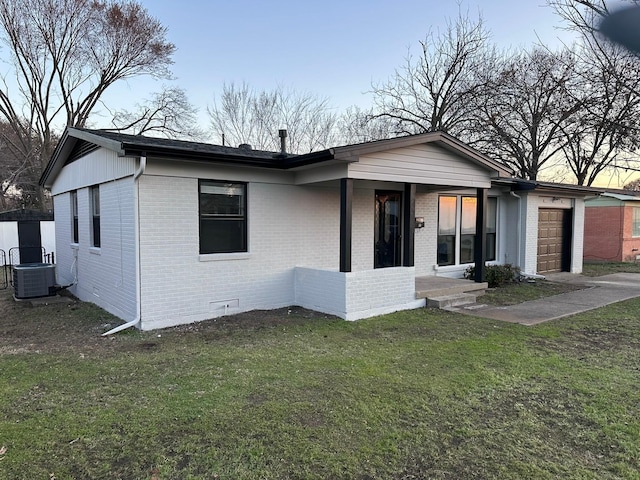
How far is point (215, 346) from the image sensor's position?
600cm

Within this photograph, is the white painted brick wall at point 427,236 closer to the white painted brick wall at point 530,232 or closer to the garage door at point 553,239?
the white painted brick wall at point 530,232

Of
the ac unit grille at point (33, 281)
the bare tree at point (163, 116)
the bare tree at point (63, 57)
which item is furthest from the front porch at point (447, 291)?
the bare tree at point (63, 57)

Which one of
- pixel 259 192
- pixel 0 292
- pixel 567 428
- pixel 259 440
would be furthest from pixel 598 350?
pixel 0 292

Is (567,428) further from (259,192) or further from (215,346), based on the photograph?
(259,192)

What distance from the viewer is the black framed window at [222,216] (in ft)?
25.0

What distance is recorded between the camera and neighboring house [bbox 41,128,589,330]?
278 inches

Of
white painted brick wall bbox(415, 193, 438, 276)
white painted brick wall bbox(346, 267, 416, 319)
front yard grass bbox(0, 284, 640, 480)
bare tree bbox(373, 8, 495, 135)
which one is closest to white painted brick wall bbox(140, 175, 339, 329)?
front yard grass bbox(0, 284, 640, 480)

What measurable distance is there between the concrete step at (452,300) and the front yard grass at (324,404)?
5.85 feet

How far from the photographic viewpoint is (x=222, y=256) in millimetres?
7746

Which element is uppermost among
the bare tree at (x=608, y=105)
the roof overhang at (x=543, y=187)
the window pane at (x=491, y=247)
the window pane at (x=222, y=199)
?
the bare tree at (x=608, y=105)

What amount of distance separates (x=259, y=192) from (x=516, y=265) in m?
8.98

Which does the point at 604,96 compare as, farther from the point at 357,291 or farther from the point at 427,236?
the point at 357,291

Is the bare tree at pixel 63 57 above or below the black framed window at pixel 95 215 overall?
above

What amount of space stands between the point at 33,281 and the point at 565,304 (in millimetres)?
11568
